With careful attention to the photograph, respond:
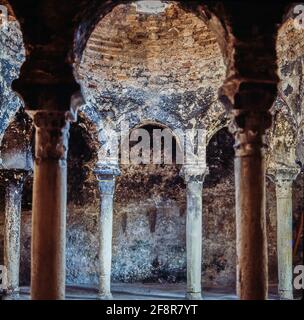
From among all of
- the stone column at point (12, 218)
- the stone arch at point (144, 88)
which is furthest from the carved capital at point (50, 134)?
the stone column at point (12, 218)

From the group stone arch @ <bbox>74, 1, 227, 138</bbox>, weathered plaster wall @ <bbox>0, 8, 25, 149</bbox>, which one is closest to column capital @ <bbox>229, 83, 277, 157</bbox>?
weathered plaster wall @ <bbox>0, 8, 25, 149</bbox>

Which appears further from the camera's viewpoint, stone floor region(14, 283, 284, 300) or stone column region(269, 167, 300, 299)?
stone floor region(14, 283, 284, 300)

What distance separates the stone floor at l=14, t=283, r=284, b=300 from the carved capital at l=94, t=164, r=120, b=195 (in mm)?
2154

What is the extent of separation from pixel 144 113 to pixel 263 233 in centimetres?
584

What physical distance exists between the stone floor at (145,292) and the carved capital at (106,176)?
2154 millimetres

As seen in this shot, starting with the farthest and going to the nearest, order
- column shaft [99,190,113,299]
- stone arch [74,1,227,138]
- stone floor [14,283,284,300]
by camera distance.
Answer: stone floor [14,283,284,300] < column shaft [99,190,113,299] < stone arch [74,1,227,138]

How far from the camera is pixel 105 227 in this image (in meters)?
10.1

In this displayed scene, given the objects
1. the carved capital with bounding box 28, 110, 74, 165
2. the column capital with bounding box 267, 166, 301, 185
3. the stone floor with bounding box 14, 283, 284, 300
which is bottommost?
the stone floor with bounding box 14, 283, 284, 300

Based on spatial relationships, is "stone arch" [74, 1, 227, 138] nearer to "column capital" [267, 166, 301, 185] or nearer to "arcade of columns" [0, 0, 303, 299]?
"column capital" [267, 166, 301, 185]

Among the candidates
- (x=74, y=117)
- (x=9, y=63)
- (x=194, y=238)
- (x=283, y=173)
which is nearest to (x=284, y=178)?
(x=283, y=173)

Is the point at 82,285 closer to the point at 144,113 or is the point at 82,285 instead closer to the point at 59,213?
the point at 144,113

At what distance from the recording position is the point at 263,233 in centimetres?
491

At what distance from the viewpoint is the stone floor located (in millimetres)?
10805

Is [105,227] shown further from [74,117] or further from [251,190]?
[251,190]
